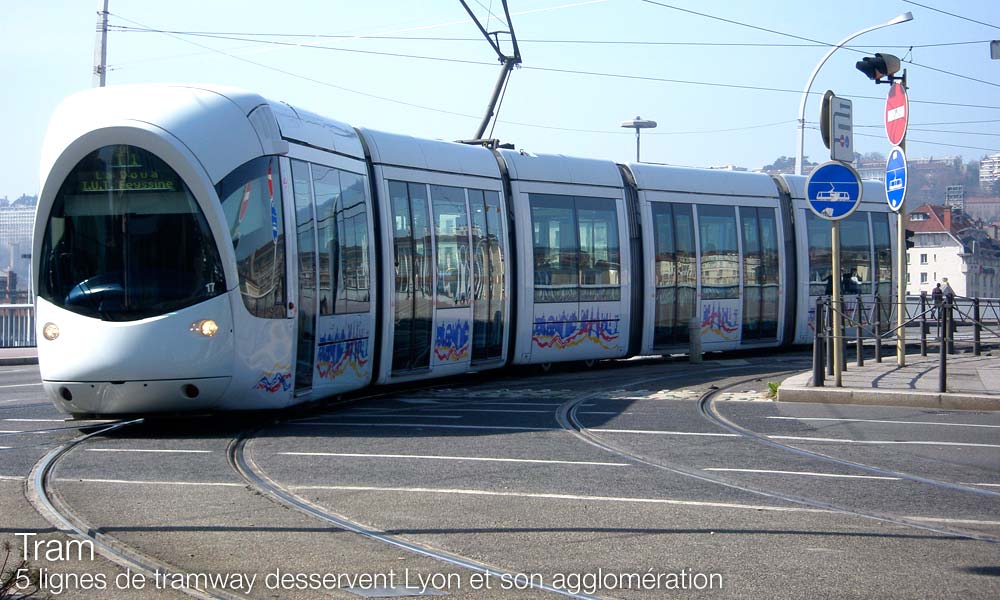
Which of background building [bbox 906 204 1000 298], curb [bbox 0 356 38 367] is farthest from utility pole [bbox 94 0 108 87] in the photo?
background building [bbox 906 204 1000 298]

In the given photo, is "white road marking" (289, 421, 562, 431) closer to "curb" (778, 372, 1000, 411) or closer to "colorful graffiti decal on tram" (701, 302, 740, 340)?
"curb" (778, 372, 1000, 411)

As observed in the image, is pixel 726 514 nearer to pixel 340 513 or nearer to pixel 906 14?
pixel 340 513

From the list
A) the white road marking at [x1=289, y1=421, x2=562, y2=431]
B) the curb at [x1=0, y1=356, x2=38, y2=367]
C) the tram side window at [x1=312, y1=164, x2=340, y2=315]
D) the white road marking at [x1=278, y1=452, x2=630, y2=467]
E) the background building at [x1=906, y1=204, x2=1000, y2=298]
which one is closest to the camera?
the white road marking at [x1=278, y1=452, x2=630, y2=467]

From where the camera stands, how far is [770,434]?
1186 centimetres

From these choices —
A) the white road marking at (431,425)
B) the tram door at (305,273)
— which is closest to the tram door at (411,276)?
the tram door at (305,273)

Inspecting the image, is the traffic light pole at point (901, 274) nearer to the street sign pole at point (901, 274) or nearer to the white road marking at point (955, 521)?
the street sign pole at point (901, 274)

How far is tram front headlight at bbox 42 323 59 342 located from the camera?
11320 mm

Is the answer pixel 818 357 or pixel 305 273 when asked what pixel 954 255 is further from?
pixel 305 273

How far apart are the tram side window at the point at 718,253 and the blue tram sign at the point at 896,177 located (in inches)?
194

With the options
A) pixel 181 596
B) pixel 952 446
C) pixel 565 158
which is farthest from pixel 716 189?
pixel 181 596

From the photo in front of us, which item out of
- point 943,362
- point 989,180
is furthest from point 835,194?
point 989,180

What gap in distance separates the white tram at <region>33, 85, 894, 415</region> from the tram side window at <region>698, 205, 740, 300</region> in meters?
0.04

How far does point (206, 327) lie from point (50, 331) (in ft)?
5.04

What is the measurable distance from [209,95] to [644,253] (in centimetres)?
1035
